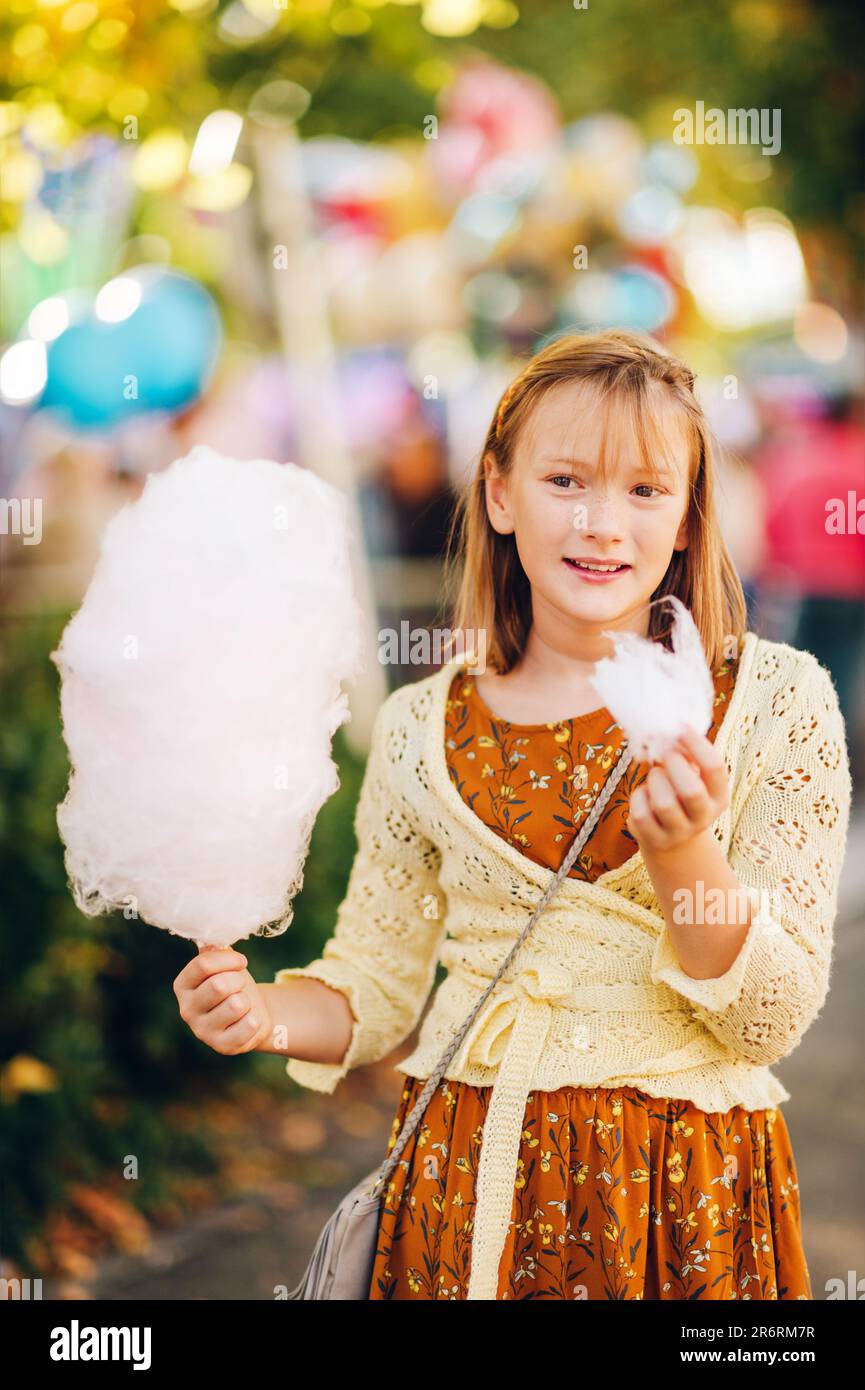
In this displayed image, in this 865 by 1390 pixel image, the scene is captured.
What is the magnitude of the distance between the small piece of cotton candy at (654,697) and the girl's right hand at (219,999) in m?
0.56

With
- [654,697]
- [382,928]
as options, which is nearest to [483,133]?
[382,928]

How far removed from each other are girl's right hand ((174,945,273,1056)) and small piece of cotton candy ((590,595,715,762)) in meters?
0.56

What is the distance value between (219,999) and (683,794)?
0.62m

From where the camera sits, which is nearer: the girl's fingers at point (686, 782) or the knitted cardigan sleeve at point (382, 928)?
the girl's fingers at point (686, 782)

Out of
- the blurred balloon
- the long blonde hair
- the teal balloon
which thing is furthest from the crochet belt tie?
the blurred balloon

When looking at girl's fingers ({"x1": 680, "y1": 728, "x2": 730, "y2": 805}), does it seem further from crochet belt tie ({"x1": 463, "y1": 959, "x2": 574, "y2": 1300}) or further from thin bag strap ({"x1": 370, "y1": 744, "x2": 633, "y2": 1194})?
crochet belt tie ({"x1": 463, "y1": 959, "x2": 574, "y2": 1300})

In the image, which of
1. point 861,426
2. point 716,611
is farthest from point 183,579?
point 861,426

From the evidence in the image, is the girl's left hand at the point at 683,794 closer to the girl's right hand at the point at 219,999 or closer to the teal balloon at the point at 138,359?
the girl's right hand at the point at 219,999

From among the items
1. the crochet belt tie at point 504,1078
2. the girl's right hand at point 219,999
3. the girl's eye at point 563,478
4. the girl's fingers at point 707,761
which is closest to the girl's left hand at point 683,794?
the girl's fingers at point 707,761

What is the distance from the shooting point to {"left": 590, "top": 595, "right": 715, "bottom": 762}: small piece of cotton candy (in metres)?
1.38

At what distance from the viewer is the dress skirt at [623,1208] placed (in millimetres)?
1533

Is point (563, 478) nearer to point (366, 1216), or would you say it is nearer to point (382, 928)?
point (382, 928)

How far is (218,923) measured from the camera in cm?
156

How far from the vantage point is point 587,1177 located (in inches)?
60.7
